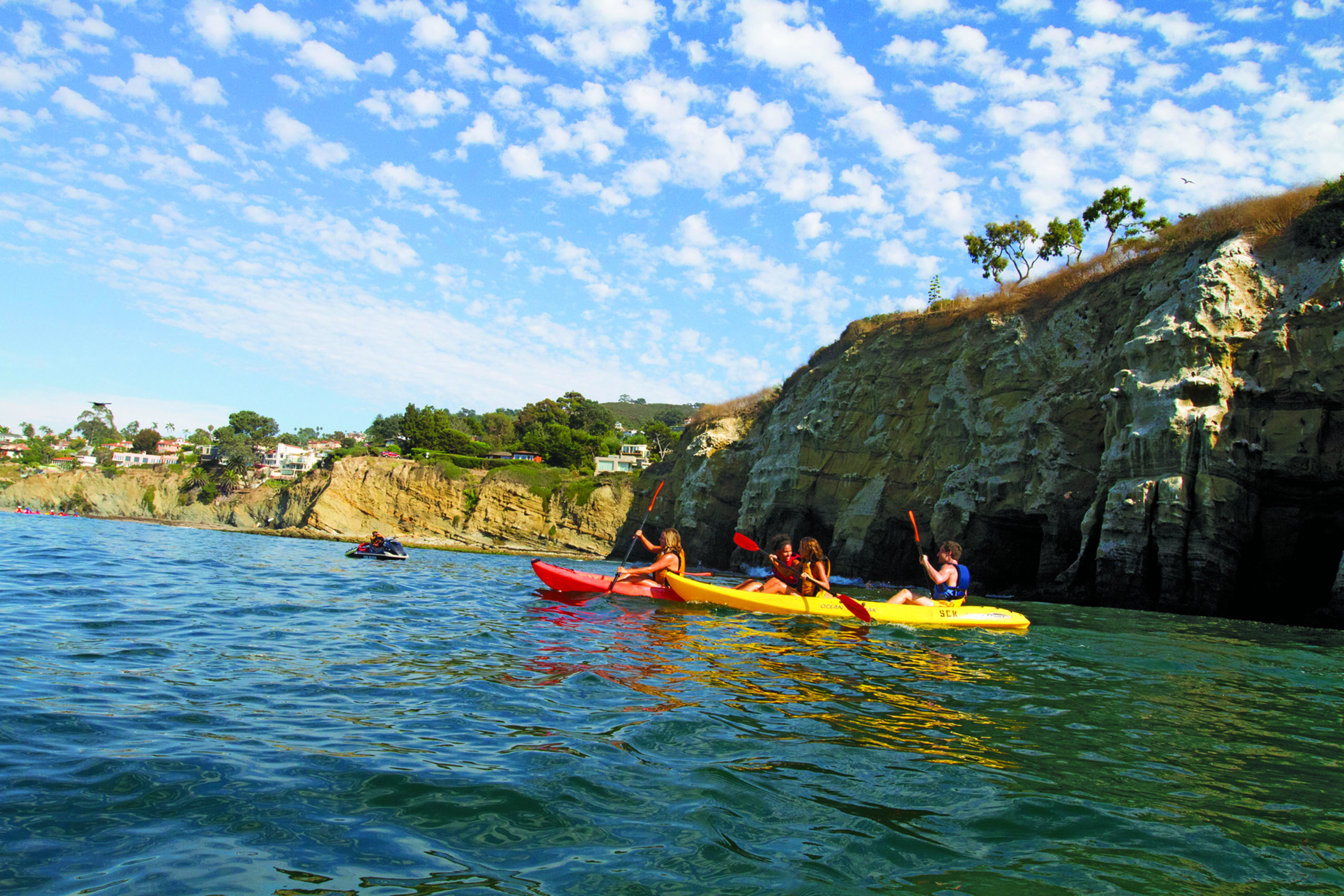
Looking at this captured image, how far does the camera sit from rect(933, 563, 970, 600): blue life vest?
477 inches

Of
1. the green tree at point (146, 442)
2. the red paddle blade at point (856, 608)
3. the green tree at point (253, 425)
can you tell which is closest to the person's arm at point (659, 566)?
the red paddle blade at point (856, 608)

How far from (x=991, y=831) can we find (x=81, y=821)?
3.81 m

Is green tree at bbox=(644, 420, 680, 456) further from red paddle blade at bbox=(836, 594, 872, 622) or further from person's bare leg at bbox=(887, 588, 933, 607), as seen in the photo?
red paddle blade at bbox=(836, 594, 872, 622)

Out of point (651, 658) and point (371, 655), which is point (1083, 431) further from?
point (371, 655)

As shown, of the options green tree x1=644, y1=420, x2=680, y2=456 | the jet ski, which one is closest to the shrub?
the jet ski

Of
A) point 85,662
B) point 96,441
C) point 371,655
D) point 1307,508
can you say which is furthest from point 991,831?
point 96,441

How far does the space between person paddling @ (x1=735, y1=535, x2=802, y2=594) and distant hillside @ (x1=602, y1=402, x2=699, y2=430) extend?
9845 cm

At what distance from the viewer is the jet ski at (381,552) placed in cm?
2452

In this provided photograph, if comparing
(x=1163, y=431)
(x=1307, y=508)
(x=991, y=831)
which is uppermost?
(x=1163, y=431)

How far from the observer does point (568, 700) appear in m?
5.44

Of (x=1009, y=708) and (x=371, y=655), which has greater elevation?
(x=1009, y=708)

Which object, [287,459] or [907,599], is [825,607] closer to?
[907,599]

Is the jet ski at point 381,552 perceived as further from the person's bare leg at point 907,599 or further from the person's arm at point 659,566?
the person's bare leg at point 907,599

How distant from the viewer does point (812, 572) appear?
39.0 feet
